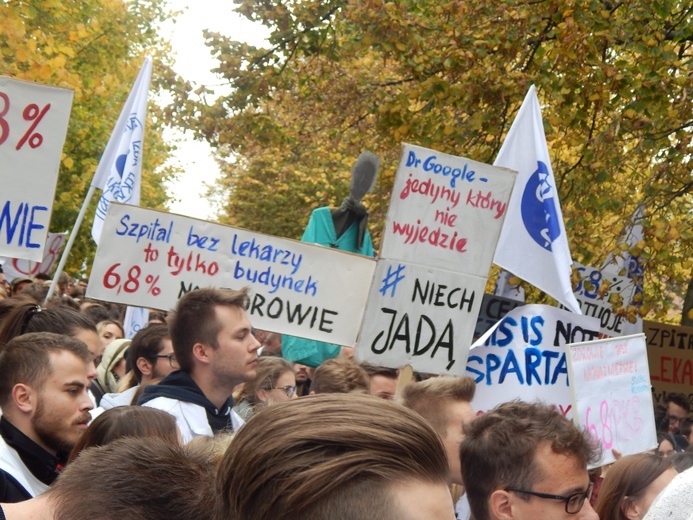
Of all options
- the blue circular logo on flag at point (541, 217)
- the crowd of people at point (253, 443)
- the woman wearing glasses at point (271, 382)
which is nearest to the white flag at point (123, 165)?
the crowd of people at point (253, 443)

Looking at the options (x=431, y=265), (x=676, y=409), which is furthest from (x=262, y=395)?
(x=676, y=409)

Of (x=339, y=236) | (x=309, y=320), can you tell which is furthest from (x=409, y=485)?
(x=339, y=236)

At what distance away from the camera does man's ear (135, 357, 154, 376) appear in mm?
6441

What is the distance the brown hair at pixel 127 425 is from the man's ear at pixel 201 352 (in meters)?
1.46

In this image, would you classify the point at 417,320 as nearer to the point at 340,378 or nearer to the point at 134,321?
the point at 340,378

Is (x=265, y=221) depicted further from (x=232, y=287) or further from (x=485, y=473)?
(x=485, y=473)

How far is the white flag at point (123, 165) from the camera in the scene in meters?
8.56

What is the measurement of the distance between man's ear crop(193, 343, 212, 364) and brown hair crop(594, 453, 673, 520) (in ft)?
6.22

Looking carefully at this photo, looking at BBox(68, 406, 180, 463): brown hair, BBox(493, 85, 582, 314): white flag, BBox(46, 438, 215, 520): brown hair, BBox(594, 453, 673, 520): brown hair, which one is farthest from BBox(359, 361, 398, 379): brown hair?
BBox(46, 438, 215, 520): brown hair

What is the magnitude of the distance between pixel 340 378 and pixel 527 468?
2.62 metres

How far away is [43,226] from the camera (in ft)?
21.2

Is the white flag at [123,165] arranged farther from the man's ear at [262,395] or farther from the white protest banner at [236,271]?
the man's ear at [262,395]

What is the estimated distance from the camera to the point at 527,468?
3533 millimetres

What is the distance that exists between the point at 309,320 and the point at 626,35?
4.15m
